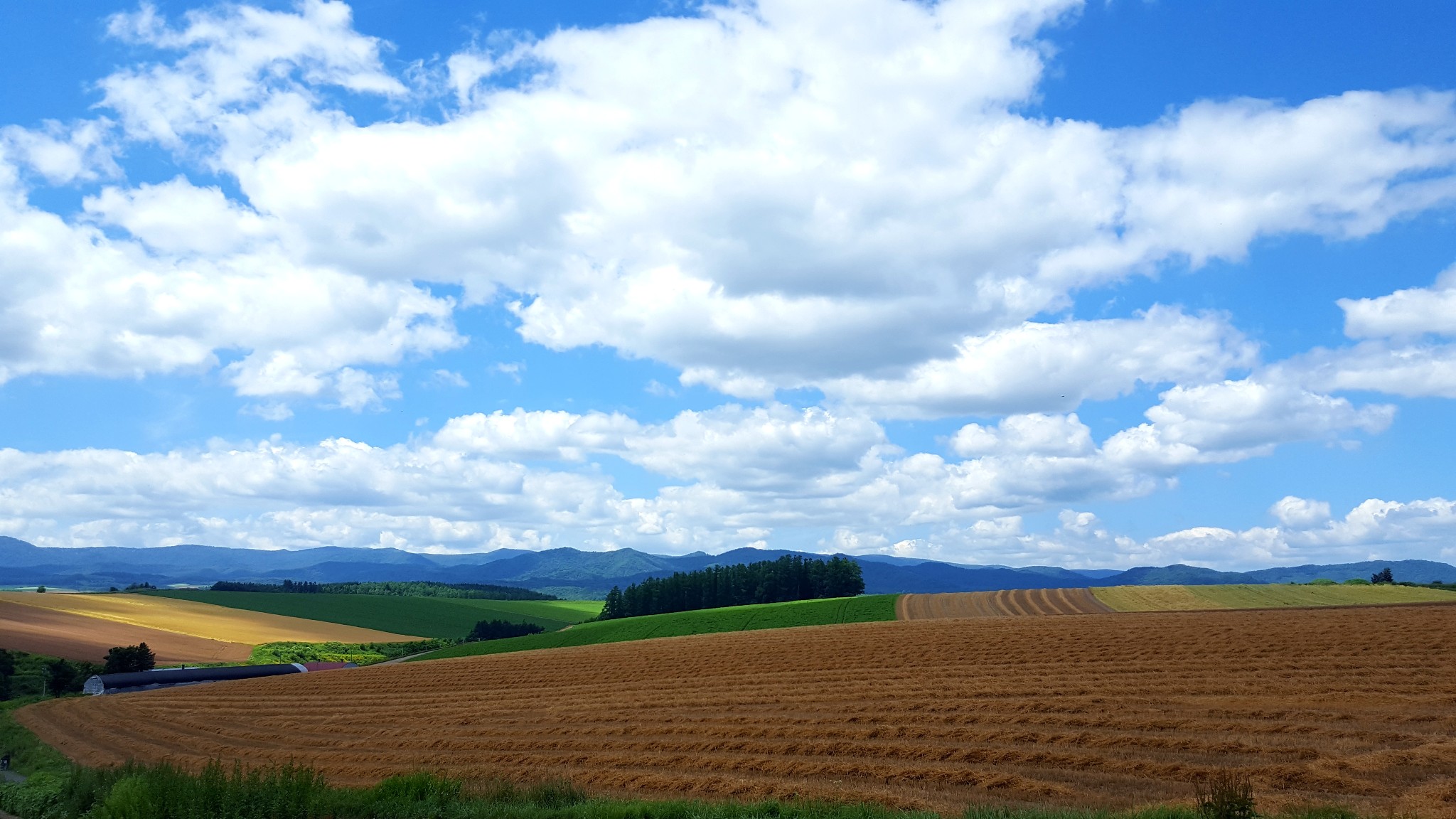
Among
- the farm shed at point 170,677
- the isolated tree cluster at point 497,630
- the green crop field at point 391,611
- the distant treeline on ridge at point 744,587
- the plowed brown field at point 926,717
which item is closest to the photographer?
the plowed brown field at point 926,717

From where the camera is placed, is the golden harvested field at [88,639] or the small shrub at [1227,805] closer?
the small shrub at [1227,805]

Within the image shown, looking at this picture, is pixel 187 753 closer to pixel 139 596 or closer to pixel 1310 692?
pixel 1310 692

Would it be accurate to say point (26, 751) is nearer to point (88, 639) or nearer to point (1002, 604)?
point (88, 639)

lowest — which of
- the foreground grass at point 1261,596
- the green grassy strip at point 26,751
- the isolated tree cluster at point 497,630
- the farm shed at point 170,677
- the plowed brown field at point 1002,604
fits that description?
the isolated tree cluster at point 497,630

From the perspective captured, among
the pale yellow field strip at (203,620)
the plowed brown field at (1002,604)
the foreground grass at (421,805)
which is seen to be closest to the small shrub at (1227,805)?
the foreground grass at (421,805)

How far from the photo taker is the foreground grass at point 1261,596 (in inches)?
2965

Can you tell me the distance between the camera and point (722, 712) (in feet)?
111

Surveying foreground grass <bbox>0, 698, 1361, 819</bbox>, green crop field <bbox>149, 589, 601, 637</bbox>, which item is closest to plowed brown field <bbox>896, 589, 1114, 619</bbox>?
foreground grass <bbox>0, 698, 1361, 819</bbox>

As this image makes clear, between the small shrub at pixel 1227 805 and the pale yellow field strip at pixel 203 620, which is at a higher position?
the small shrub at pixel 1227 805

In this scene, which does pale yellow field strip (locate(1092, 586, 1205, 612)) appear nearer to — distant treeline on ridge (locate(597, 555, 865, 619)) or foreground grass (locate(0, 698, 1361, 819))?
distant treeline on ridge (locate(597, 555, 865, 619))

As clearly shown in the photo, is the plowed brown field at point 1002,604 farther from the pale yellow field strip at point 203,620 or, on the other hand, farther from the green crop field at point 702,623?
the pale yellow field strip at point 203,620

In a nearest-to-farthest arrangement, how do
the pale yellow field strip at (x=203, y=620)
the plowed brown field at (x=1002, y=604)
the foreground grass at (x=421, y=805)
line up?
the foreground grass at (x=421, y=805) < the plowed brown field at (x=1002, y=604) < the pale yellow field strip at (x=203, y=620)

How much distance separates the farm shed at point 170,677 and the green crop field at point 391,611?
51.8 m

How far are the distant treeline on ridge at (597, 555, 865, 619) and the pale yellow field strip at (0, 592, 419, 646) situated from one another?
34.4 meters
